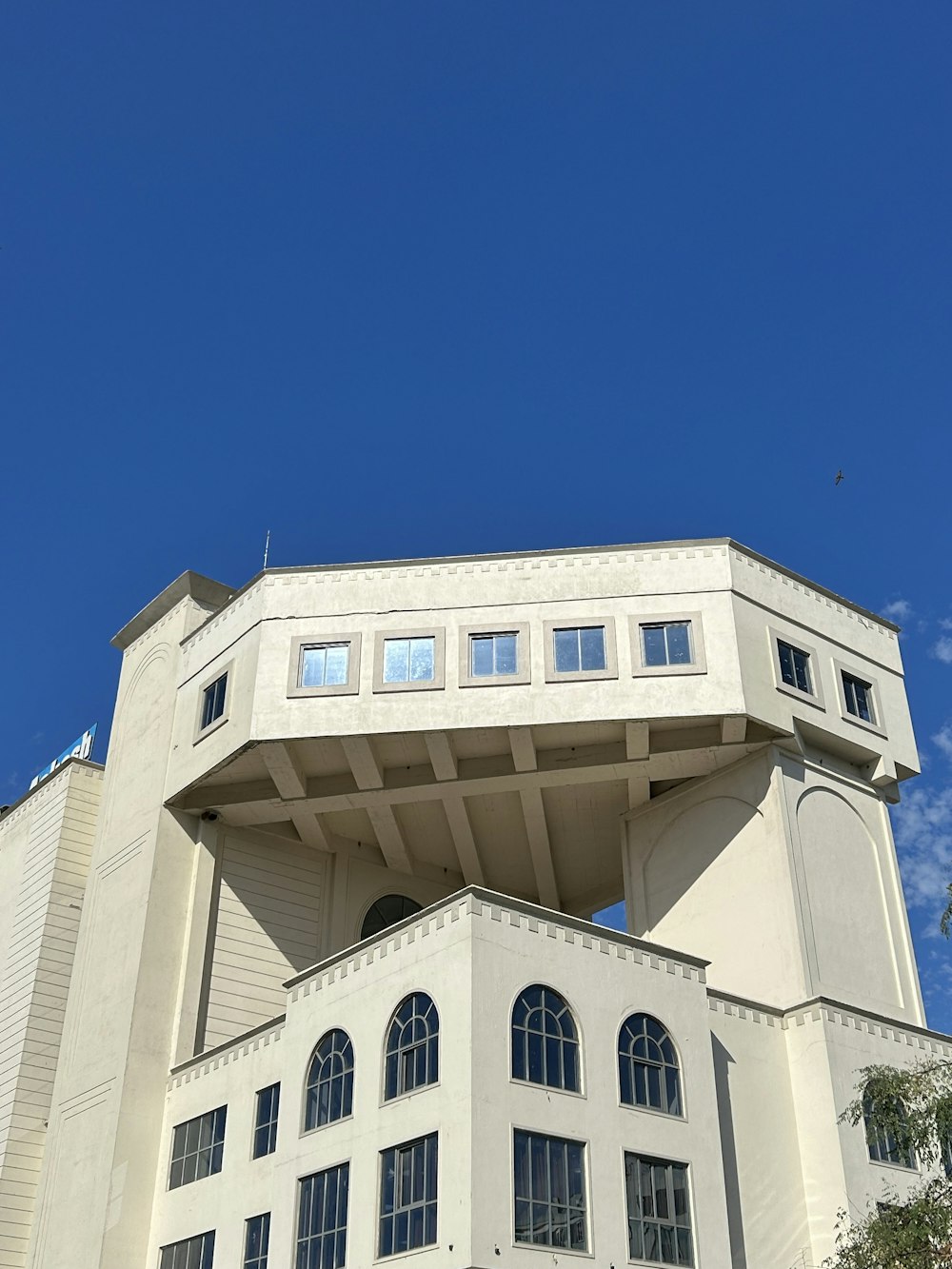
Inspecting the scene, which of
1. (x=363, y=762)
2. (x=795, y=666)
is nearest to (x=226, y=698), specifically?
(x=363, y=762)

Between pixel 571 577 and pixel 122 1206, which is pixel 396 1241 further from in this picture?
pixel 571 577

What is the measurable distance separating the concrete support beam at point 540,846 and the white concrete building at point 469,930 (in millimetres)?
140

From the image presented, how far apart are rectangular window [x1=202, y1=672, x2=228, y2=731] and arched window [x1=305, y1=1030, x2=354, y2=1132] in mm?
9618

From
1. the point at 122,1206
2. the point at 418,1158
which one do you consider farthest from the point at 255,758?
the point at 418,1158

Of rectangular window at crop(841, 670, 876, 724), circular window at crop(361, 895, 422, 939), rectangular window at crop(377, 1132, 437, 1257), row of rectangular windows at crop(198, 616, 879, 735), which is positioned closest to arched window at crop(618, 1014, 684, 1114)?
Result: rectangular window at crop(377, 1132, 437, 1257)

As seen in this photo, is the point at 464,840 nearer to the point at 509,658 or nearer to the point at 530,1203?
the point at 509,658

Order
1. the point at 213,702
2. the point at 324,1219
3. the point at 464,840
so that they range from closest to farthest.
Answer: the point at 324,1219 → the point at 213,702 → the point at 464,840

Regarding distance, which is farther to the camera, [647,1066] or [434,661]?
[434,661]

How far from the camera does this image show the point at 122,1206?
27.4 m

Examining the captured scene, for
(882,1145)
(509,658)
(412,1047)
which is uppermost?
(509,658)

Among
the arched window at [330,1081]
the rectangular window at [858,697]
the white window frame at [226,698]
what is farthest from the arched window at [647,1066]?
the white window frame at [226,698]

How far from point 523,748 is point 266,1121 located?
30.0 feet

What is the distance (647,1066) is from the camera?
75.8ft

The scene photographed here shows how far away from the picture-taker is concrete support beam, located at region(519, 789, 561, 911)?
104ft
